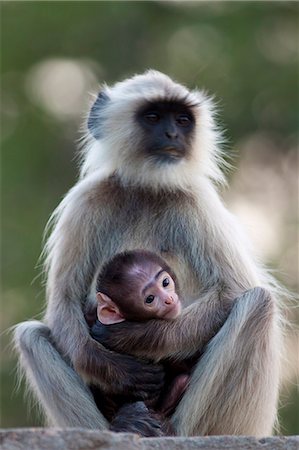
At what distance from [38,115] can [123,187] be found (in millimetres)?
9521

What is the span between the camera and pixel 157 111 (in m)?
7.10

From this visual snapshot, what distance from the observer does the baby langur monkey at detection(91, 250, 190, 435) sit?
6.34 metres

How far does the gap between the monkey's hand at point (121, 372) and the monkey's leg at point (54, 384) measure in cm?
10

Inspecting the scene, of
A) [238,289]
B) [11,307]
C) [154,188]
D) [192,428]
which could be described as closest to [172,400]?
[192,428]

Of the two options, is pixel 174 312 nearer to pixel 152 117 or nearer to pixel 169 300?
pixel 169 300

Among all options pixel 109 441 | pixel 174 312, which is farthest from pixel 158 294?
pixel 109 441

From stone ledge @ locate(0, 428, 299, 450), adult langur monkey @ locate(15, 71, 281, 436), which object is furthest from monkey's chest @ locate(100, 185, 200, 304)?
stone ledge @ locate(0, 428, 299, 450)

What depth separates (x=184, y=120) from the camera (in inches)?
279

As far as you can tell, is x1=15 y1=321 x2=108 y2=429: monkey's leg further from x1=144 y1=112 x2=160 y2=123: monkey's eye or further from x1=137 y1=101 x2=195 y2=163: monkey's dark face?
x1=144 y1=112 x2=160 y2=123: monkey's eye

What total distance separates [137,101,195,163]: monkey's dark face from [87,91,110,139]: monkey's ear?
339 mm

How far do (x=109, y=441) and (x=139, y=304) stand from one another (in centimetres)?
133

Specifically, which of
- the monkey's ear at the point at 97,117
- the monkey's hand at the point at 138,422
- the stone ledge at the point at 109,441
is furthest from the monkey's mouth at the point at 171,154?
the stone ledge at the point at 109,441

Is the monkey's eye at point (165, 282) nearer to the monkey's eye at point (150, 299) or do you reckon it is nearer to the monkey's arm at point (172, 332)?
the monkey's eye at point (150, 299)

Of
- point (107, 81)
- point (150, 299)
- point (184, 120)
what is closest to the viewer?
point (150, 299)
